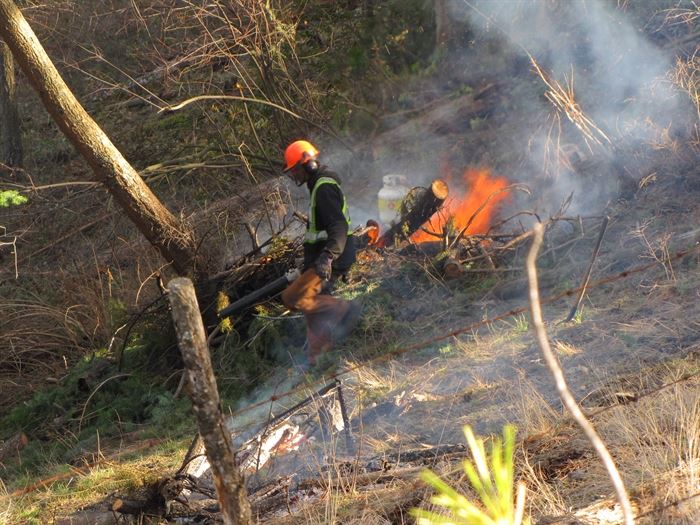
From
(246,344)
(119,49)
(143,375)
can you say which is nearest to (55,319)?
(143,375)

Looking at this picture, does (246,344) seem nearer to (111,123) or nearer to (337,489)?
(337,489)

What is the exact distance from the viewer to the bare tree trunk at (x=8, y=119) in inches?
565

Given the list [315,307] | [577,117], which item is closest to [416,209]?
[315,307]

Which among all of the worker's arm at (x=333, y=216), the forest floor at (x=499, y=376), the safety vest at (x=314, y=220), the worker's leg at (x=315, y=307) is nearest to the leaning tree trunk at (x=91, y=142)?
the forest floor at (x=499, y=376)

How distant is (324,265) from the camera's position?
7.38m

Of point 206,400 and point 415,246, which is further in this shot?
point 415,246

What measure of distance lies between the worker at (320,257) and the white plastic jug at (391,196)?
1943mm

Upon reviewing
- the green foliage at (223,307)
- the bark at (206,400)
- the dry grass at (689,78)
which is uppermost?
the dry grass at (689,78)

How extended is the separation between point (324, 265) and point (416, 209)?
6.31 feet

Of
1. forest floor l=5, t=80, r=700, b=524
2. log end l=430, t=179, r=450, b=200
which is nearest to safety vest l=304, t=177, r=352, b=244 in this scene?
forest floor l=5, t=80, r=700, b=524

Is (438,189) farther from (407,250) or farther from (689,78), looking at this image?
(689,78)

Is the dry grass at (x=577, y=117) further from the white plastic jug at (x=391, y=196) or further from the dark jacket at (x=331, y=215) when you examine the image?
the dark jacket at (x=331, y=215)

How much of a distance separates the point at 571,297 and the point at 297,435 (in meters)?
2.97

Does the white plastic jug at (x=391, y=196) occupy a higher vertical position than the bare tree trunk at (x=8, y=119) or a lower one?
lower
